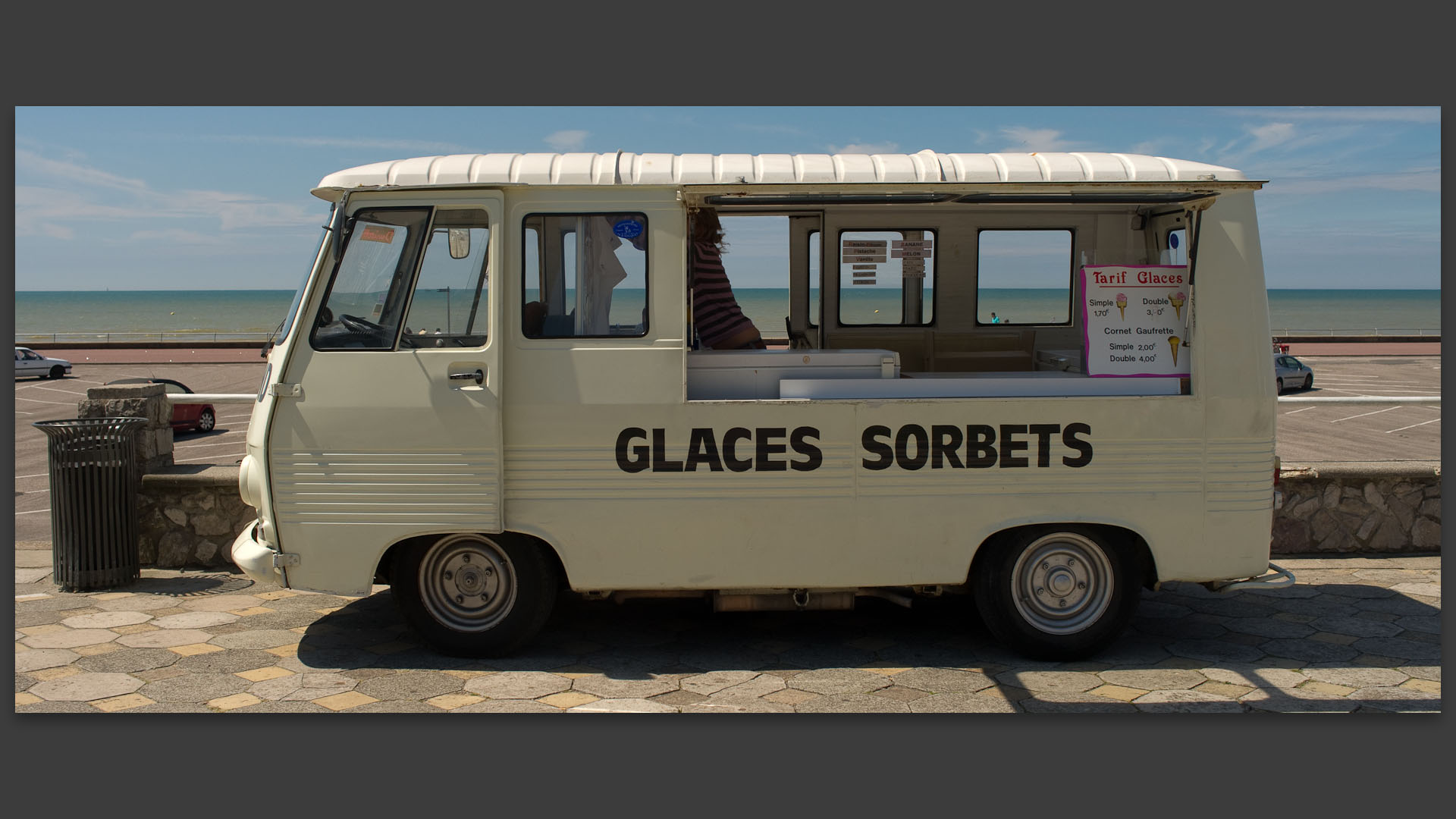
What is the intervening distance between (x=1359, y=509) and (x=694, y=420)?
5.38 metres

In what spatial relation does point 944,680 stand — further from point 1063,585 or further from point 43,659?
point 43,659

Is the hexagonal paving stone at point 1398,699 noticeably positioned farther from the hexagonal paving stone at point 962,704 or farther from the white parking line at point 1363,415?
the white parking line at point 1363,415

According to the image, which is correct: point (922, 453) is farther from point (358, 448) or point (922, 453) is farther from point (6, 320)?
point (6, 320)

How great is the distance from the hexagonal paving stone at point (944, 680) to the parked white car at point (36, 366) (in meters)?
39.6

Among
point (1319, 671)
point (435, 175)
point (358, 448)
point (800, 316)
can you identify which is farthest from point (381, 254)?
point (1319, 671)

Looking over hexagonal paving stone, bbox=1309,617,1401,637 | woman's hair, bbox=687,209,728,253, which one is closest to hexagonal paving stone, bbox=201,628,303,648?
woman's hair, bbox=687,209,728,253

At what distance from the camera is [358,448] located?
5.16 m

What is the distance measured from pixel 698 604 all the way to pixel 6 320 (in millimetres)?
4285

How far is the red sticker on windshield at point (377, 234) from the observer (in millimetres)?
5184

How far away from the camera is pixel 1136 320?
213 inches

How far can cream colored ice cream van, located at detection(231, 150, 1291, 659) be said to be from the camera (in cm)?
515

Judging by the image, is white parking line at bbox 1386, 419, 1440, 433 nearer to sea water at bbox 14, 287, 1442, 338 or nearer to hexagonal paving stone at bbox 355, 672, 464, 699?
sea water at bbox 14, 287, 1442, 338

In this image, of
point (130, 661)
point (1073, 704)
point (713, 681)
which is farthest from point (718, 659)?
point (130, 661)

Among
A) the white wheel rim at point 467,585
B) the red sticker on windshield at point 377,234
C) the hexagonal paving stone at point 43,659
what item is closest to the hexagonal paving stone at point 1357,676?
the white wheel rim at point 467,585
